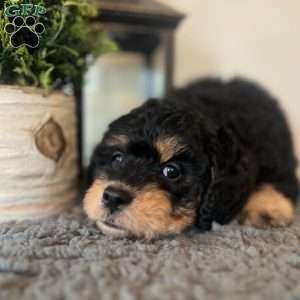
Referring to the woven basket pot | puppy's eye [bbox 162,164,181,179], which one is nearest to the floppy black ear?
puppy's eye [bbox 162,164,181,179]

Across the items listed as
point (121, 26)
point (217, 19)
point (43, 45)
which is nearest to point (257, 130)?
point (121, 26)

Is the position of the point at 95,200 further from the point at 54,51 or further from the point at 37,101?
the point at 54,51

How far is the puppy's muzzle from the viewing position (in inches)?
49.2

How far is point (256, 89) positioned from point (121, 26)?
800 mm

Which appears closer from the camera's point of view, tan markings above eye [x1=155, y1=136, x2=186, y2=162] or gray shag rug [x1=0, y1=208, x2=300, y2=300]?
gray shag rug [x1=0, y1=208, x2=300, y2=300]

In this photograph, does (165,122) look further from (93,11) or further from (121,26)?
(121,26)

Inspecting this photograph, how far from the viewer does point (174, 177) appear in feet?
4.54

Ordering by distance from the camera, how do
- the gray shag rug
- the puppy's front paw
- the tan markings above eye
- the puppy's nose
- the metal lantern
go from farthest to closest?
the metal lantern → the puppy's front paw → the tan markings above eye → the puppy's nose → the gray shag rug

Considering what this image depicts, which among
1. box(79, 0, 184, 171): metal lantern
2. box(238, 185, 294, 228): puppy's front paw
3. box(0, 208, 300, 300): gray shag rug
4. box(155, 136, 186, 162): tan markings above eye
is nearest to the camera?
box(0, 208, 300, 300): gray shag rug

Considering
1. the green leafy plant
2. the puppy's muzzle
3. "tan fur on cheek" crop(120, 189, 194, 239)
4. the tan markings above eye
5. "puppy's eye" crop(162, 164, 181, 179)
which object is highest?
the green leafy plant

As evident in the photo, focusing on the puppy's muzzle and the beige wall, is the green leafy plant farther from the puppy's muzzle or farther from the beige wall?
the beige wall

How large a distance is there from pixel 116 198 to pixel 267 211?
2.01 feet

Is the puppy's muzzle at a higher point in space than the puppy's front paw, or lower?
higher

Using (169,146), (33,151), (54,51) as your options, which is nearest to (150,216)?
(169,146)
